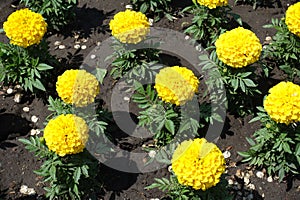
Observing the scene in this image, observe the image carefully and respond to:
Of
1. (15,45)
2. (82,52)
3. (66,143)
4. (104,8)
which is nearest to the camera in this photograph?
(66,143)

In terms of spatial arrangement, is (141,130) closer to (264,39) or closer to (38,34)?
(38,34)

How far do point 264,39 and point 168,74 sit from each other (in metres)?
2.16

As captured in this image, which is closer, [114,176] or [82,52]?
[114,176]

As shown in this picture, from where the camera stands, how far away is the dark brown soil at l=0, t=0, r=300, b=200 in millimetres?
5293

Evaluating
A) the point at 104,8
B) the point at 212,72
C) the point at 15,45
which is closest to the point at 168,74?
the point at 212,72

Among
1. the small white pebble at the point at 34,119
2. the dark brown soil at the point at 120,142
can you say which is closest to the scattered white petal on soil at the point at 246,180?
the dark brown soil at the point at 120,142

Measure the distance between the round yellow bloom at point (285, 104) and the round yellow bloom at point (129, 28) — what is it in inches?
59.9

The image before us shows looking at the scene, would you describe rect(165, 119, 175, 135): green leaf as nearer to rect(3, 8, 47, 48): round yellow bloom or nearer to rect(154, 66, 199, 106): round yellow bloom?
rect(154, 66, 199, 106): round yellow bloom

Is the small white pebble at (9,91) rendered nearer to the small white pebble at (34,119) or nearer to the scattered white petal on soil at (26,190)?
the small white pebble at (34,119)

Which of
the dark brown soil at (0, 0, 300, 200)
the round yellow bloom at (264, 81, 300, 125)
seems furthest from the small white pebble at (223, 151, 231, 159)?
the round yellow bloom at (264, 81, 300, 125)

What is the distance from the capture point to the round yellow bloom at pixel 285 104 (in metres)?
4.63

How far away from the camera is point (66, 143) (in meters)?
4.56

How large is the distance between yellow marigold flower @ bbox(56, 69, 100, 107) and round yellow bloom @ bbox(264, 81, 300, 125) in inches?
67.1

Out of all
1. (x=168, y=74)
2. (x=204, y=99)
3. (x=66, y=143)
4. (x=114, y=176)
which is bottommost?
(x=114, y=176)
